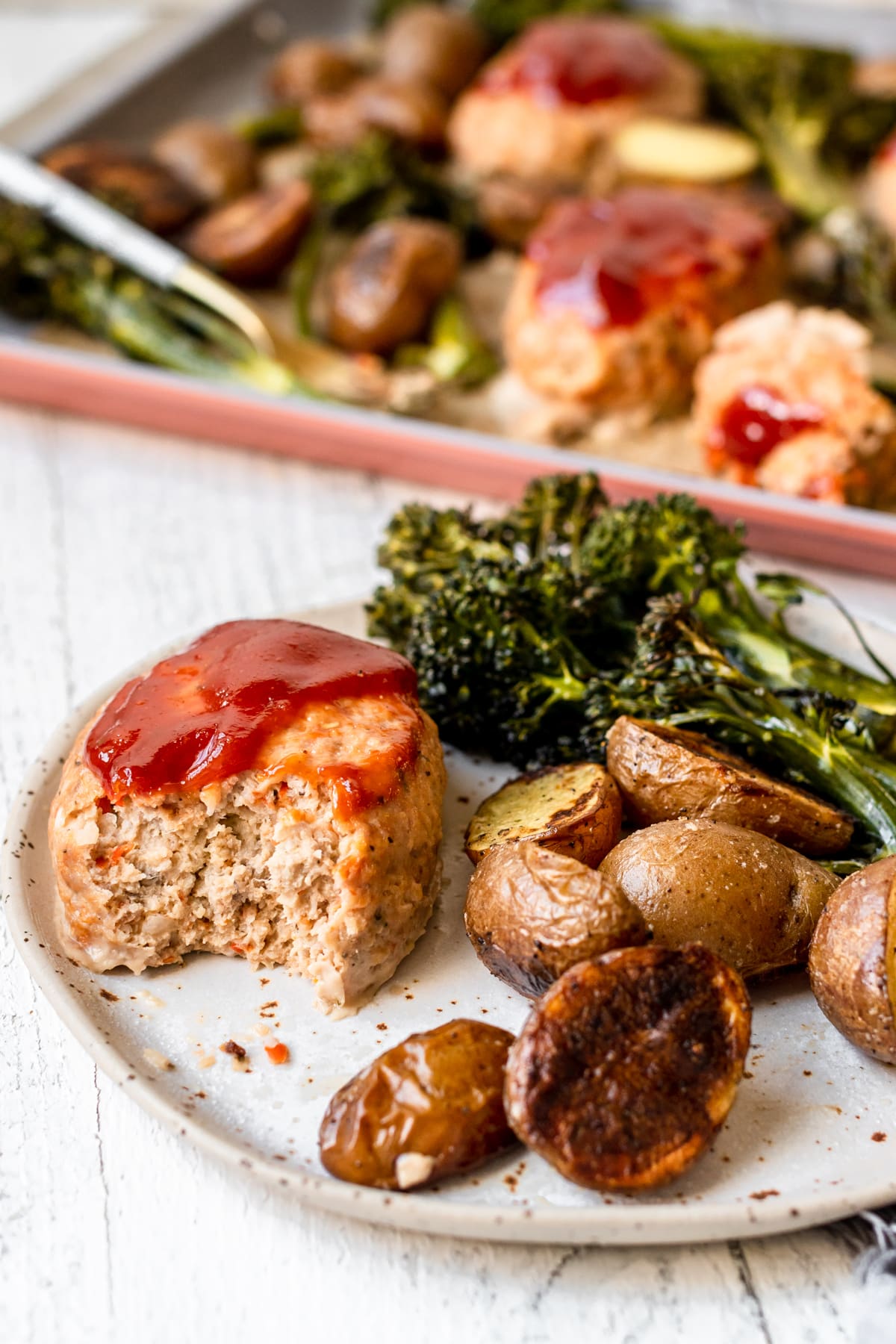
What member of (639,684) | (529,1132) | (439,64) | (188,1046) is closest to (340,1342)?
(529,1132)

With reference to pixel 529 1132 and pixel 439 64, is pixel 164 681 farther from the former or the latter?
pixel 439 64

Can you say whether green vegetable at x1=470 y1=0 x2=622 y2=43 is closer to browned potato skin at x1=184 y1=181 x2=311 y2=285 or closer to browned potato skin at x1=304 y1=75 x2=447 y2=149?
browned potato skin at x1=304 y1=75 x2=447 y2=149

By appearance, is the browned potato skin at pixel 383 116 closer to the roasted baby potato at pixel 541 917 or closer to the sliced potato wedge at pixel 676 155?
the sliced potato wedge at pixel 676 155

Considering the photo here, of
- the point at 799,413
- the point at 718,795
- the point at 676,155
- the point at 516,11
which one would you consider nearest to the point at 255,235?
the point at 676,155

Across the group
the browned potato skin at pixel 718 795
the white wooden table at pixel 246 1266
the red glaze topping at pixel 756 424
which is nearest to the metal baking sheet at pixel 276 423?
the red glaze topping at pixel 756 424

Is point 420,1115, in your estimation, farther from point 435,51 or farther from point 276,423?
point 435,51

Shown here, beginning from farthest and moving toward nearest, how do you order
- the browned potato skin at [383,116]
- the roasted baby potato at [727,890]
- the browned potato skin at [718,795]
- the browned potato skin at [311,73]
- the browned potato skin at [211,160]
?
the browned potato skin at [311,73], the browned potato skin at [383,116], the browned potato skin at [211,160], the browned potato skin at [718,795], the roasted baby potato at [727,890]

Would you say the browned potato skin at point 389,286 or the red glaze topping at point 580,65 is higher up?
the red glaze topping at point 580,65
